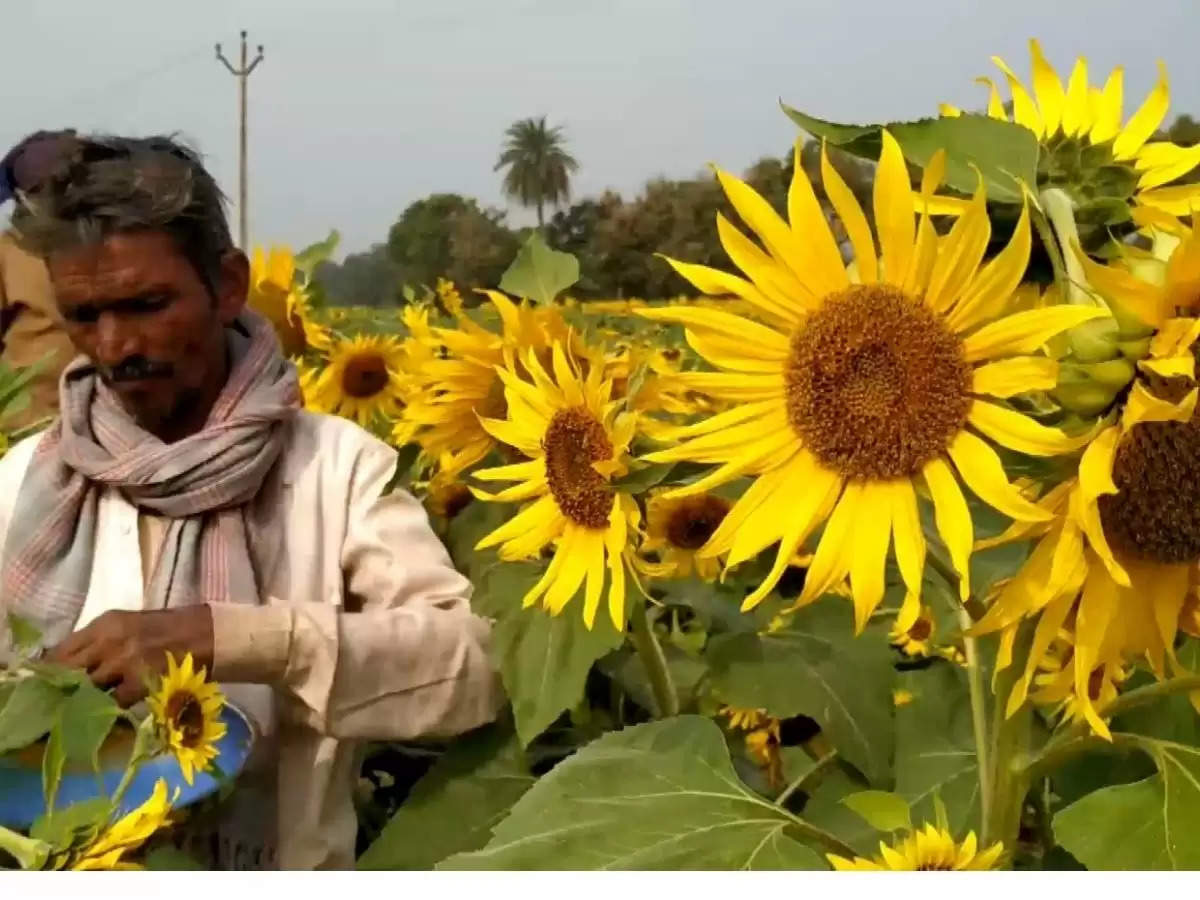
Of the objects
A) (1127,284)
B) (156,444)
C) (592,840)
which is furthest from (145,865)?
(1127,284)

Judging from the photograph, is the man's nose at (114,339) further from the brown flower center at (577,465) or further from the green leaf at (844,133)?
the green leaf at (844,133)

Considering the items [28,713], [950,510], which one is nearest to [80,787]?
[28,713]

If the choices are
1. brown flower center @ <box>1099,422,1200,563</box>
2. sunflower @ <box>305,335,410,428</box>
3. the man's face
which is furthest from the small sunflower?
sunflower @ <box>305,335,410,428</box>

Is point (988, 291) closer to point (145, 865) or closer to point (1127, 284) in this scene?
point (1127, 284)

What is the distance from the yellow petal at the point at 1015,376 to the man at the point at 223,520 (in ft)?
1.32

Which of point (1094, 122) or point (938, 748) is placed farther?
point (938, 748)

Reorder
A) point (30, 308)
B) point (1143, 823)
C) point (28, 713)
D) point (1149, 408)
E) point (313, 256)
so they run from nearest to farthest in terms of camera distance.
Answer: point (1149, 408)
point (1143, 823)
point (28, 713)
point (30, 308)
point (313, 256)

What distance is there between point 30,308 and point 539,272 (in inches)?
13.3

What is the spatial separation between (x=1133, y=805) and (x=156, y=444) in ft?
1.78

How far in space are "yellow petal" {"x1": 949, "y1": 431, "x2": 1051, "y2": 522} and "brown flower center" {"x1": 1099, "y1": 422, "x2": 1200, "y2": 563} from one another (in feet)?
0.09

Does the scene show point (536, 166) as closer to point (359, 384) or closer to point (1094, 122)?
point (1094, 122)

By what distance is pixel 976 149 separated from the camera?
0.38 m

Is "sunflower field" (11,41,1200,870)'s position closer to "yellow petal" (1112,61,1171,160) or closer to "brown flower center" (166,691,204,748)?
"yellow petal" (1112,61,1171,160)

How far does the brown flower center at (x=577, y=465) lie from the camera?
0.51 meters
